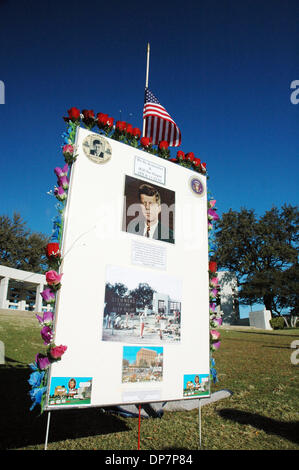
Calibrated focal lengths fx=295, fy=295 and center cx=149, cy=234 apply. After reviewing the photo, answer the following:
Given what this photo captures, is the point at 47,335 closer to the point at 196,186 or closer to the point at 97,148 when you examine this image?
the point at 97,148

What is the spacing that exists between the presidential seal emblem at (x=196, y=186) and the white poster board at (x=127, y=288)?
21cm

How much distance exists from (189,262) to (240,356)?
306 inches

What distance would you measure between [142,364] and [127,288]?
Result: 96cm

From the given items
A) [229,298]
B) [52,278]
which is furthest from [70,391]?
[229,298]

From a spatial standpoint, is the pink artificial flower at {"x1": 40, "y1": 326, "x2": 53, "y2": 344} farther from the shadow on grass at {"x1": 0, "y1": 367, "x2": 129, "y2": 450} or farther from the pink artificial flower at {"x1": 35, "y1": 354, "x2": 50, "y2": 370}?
the shadow on grass at {"x1": 0, "y1": 367, "x2": 129, "y2": 450}

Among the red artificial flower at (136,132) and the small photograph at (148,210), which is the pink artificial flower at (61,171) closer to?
the small photograph at (148,210)

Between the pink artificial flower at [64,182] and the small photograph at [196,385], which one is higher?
the pink artificial flower at [64,182]

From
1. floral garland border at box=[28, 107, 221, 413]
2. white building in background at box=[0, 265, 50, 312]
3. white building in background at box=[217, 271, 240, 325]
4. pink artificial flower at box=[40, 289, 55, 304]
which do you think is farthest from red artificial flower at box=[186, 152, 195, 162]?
white building in background at box=[217, 271, 240, 325]

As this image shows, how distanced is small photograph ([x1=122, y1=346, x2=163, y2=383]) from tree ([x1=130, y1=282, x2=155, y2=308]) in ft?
1.77

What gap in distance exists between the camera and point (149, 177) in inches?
174

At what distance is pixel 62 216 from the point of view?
3543 mm

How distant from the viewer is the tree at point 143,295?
3.80m

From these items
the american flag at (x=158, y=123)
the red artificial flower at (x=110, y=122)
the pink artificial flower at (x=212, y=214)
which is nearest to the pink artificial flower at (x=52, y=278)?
the red artificial flower at (x=110, y=122)
